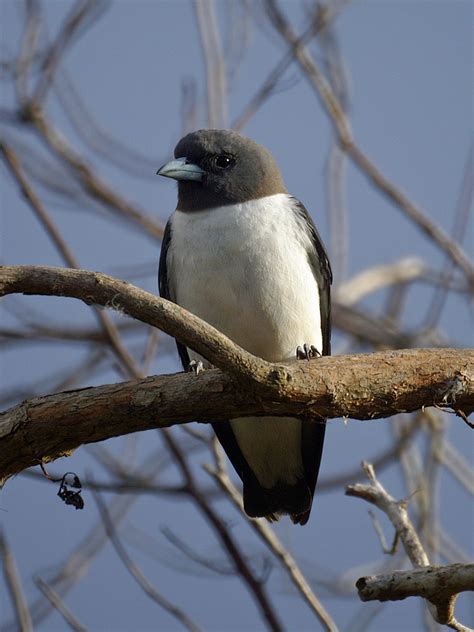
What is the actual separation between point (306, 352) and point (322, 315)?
49 centimetres

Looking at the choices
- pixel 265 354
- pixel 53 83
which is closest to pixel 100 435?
pixel 265 354

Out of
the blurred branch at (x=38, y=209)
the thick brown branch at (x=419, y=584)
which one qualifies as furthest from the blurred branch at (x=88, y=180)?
the thick brown branch at (x=419, y=584)

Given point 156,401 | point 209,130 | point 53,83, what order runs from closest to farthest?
point 156,401 < point 209,130 < point 53,83

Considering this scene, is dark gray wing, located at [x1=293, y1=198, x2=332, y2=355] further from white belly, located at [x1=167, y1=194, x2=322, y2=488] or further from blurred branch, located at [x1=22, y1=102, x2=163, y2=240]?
blurred branch, located at [x1=22, y1=102, x2=163, y2=240]

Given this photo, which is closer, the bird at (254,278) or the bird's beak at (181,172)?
the bird at (254,278)

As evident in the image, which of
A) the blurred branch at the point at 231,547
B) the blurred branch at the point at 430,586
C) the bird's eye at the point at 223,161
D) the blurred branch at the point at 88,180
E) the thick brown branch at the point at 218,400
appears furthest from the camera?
the blurred branch at the point at 88,180

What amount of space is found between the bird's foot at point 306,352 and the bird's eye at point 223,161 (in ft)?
4.02

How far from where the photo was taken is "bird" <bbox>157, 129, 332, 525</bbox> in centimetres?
520

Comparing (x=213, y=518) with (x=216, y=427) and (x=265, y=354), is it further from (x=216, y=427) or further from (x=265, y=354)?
(x=265, y=354)

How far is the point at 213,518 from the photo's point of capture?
556 centimetres

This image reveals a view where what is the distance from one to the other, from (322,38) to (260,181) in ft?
7.81

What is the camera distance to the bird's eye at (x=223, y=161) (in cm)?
580

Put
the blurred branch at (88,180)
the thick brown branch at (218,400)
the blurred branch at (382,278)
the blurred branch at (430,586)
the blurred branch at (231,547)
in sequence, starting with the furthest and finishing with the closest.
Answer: the blurred branch at (382,278), the blurred branch at (88,180), the blurred branch at (231,547), the thick brown branch at (218,400), the blurred branch at (430,586)

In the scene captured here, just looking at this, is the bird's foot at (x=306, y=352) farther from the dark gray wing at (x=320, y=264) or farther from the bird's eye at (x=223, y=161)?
the bird's eye at (x=223, y=161)
